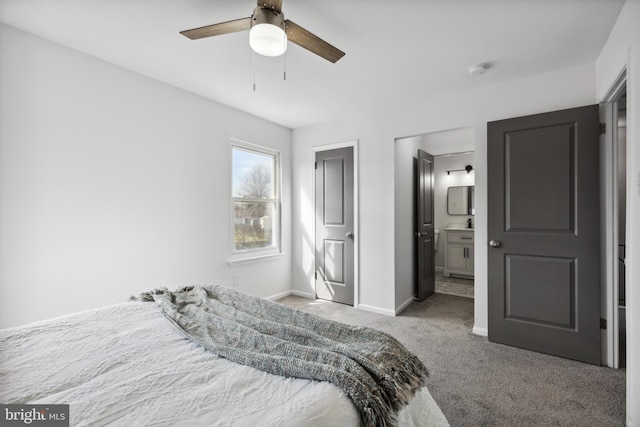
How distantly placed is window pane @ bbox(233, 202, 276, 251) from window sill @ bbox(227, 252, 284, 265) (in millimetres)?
116

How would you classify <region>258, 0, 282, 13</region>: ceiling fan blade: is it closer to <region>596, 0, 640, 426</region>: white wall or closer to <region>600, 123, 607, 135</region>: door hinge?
<region>596, 0, 640, 426</region>: white wall

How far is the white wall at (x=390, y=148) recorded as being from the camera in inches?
105

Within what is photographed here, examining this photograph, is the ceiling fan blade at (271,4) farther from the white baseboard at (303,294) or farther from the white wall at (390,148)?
the white baseboard at (303,294)

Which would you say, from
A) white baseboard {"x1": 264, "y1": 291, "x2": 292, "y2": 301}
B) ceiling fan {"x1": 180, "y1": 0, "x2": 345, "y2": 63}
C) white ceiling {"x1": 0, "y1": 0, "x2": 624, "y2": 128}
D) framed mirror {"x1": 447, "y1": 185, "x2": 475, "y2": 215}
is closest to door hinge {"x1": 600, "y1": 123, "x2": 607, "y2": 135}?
white ceiling {"x1": 0, "y1": 0, "x2": 624, "y2": 128}

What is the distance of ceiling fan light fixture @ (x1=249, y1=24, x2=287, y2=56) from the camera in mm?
1556

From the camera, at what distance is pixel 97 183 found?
241 centimetres

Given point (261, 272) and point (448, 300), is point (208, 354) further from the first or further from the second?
point (448, 300)

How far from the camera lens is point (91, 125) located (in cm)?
237

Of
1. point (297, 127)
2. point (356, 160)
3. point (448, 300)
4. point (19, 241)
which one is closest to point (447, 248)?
point (448, 300)

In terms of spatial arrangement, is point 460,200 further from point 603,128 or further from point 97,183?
point 97,183

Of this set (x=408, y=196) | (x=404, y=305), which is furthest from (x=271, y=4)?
(x=404, y=305)

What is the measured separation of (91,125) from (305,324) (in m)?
2.36

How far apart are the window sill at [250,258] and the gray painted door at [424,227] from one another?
6.56 ft

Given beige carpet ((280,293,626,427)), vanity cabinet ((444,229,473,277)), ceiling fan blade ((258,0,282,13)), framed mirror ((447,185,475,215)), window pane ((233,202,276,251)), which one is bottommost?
beige carpet ((280,293,626,427))
